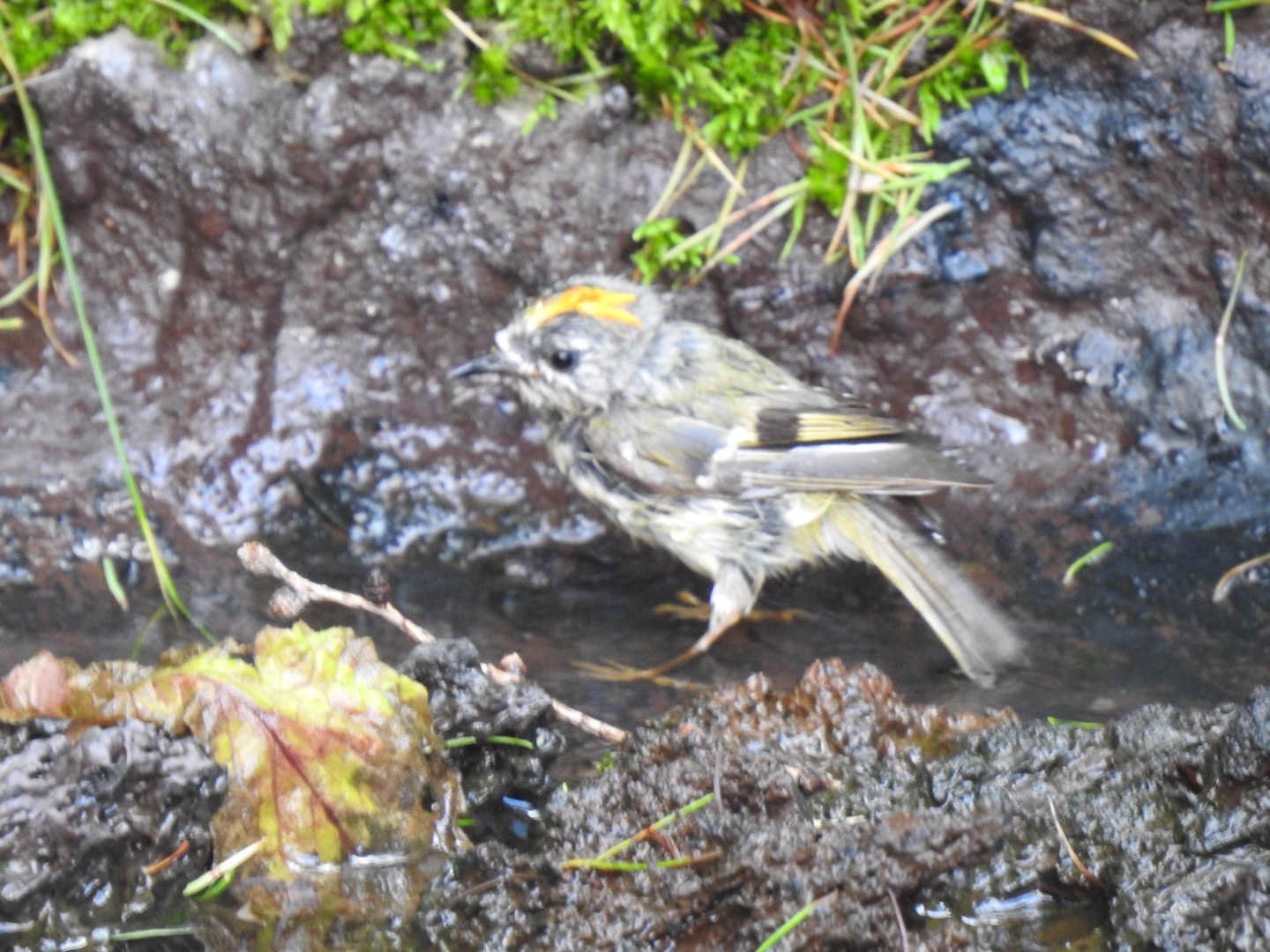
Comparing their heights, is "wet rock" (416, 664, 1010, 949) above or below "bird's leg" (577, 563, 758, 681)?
above

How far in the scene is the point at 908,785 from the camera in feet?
9.37

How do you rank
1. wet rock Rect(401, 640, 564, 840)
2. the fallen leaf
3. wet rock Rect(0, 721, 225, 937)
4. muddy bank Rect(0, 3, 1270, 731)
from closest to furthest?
wet rock Rect(0, 721, 225, 937)
the fallen leaf
wet rock Rect(401, 640, 564, 840)
muddy bank Rect(0, 3, 1270, 731)

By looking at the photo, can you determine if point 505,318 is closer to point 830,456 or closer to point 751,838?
point 830,456

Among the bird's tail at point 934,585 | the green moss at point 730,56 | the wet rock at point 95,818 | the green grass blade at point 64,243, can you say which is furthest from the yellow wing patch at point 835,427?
the wet rock at point 95,818

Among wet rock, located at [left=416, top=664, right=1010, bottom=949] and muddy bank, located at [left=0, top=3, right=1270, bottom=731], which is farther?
muddy bank, located at [left=0, top=3, right=1270, bottom=731]

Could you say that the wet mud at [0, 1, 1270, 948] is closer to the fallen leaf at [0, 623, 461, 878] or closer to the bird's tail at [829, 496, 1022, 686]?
the bird's tail at [829, 496, 1022, 686]

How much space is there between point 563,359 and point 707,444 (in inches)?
22.0

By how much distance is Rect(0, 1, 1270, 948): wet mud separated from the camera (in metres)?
4.24

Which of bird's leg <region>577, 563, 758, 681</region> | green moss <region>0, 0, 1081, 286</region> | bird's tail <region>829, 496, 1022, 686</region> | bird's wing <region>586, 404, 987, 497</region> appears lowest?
bird's leg <region>577, 563, 758, 681</region>

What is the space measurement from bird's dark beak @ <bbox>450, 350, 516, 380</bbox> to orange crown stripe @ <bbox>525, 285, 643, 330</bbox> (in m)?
0.16

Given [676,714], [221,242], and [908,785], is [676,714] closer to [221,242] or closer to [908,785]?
[908,785]

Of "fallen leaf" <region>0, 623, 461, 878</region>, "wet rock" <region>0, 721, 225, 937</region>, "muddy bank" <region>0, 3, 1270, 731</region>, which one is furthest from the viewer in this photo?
"muddy bank" <region>0, 3, 1270, 731</region>

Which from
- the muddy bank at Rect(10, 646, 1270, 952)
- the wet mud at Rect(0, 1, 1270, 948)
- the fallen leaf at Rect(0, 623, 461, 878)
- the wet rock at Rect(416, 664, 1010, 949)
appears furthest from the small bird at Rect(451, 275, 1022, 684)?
the fallen leaf at Rect(0, 623, 461, 878)

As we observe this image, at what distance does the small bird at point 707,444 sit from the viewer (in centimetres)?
425
